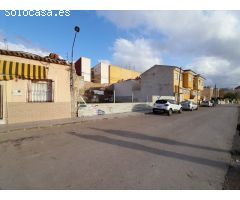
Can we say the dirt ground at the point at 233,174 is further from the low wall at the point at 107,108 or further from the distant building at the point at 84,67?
the distant building at the point at 84,67

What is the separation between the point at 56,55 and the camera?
16.8 metres

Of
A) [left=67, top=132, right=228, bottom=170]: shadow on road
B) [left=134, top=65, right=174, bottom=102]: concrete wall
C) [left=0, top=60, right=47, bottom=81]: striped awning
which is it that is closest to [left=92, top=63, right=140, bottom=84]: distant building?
[left=134, top=65, right=174, bottom=102]: concrete wall

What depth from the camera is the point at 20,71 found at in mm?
13672

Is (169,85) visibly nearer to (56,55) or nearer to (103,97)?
(103,97)

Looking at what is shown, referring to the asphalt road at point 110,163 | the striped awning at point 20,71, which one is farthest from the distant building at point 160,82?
the asphalt road at point 110,163

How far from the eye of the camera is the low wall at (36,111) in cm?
1371

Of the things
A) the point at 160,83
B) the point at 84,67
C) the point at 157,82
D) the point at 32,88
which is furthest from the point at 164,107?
the point at 84,67

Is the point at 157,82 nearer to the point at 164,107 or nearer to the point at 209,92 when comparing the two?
the point at 164,107

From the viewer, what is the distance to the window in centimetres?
1484

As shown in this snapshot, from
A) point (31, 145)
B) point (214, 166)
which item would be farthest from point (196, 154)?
point (31, 145)

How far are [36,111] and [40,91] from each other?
Result: 4.73 ft

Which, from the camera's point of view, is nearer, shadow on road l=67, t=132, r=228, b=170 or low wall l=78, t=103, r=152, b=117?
Answer: shadow on road l=67, t=132, r=228, b=170

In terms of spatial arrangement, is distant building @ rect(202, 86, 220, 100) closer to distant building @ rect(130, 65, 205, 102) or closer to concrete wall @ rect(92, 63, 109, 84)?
distant building @ rect(130, 65, 205, 102)

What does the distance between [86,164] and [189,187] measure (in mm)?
2662
